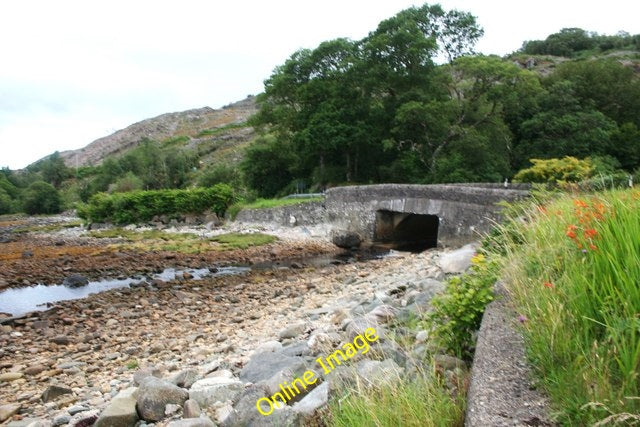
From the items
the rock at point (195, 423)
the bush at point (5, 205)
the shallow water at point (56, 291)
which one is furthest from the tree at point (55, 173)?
the rock at point (195, 423)

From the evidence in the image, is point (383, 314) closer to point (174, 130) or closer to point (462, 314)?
point (462, 314)

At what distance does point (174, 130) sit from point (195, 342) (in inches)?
5153

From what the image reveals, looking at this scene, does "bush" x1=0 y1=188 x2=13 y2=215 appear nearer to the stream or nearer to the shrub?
the stream

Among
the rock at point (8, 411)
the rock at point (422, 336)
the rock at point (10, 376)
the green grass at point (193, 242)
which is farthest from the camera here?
the green grass at point (193, 242)

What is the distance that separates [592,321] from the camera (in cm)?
266

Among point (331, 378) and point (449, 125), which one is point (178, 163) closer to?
point (449, 125)

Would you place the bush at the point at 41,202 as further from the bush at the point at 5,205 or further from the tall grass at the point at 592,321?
the tall grass at the point at 592,321

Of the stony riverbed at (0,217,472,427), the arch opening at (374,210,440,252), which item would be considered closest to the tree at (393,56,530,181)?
the arch opening at (374,210,440,252)

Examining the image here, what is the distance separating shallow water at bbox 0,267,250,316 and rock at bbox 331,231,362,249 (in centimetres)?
555

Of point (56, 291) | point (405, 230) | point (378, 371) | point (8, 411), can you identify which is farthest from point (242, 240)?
point (378, 371)

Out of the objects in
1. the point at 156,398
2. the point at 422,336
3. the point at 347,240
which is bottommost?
the point at 347,240

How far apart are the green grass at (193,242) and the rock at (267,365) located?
15509mm

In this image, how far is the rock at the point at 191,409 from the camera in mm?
4629

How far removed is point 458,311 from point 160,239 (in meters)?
23.1
